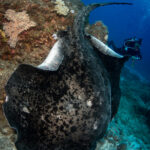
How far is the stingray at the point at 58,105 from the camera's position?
226 centimetres

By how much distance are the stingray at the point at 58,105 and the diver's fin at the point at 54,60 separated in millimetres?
28

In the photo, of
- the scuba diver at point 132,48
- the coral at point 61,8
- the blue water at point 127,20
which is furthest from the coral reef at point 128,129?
the blue water at point 127,20

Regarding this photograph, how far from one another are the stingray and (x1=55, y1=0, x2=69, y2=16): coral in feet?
6.44

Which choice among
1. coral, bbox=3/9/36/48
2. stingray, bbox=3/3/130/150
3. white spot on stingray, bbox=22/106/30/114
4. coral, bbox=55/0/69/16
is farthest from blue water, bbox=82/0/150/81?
white spot on stingray, bbox=22/106/30/114

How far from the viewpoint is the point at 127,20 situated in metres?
106

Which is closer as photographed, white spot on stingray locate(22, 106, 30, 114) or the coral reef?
white spot on stingray locate(22, 106, 30, 114)

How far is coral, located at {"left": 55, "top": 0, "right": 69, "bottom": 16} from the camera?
4152 mm

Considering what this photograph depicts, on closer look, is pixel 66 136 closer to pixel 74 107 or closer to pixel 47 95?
pixel 74 107

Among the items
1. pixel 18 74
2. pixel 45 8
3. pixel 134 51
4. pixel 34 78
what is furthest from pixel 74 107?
pixel 134 51

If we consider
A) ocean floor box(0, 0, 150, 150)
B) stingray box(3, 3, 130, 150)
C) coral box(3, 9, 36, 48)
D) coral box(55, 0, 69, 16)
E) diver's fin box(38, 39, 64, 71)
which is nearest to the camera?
stingray box(3, 3, 130, 150)

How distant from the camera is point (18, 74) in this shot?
251 centimetres

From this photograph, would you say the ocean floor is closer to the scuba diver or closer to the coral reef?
the coral reef

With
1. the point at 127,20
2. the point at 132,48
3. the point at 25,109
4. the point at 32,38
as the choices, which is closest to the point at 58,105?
the point at 25,109

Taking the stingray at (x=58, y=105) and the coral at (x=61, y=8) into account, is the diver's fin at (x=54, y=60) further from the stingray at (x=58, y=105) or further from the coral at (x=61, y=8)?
the coral at (x=61, y=8)
